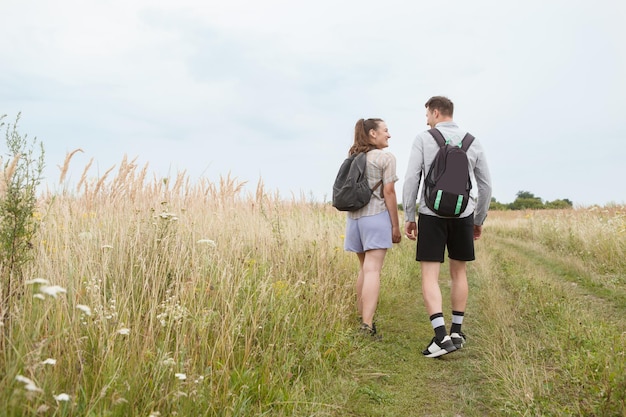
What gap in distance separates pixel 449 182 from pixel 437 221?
433 millimetres

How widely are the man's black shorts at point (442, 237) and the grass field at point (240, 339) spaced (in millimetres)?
929

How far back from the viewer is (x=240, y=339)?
3.85 m

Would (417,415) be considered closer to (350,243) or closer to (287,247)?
(350,243)

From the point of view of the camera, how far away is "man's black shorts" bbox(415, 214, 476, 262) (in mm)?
5066

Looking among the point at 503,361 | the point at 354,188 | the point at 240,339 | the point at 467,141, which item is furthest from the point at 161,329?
the point at 467,141

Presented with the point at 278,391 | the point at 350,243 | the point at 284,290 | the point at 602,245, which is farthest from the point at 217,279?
the point at 602,245

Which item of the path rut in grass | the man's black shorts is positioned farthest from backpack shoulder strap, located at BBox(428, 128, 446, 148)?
the path rut in grass

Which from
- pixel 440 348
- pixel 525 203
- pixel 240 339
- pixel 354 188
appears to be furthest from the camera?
pixel 525 203

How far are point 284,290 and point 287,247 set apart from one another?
185 cm

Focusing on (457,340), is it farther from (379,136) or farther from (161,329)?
(161,329)

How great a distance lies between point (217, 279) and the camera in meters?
4.34

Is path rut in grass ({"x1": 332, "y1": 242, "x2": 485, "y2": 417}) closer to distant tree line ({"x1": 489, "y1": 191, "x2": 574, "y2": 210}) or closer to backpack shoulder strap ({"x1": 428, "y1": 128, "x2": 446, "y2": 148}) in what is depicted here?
backpack shoulder strap ({"x1": 428, "y1": 128, "x2": 446, "y2": 148})

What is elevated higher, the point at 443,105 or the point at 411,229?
the point at 443,105

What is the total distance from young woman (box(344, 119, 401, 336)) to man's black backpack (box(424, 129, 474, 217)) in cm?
46
